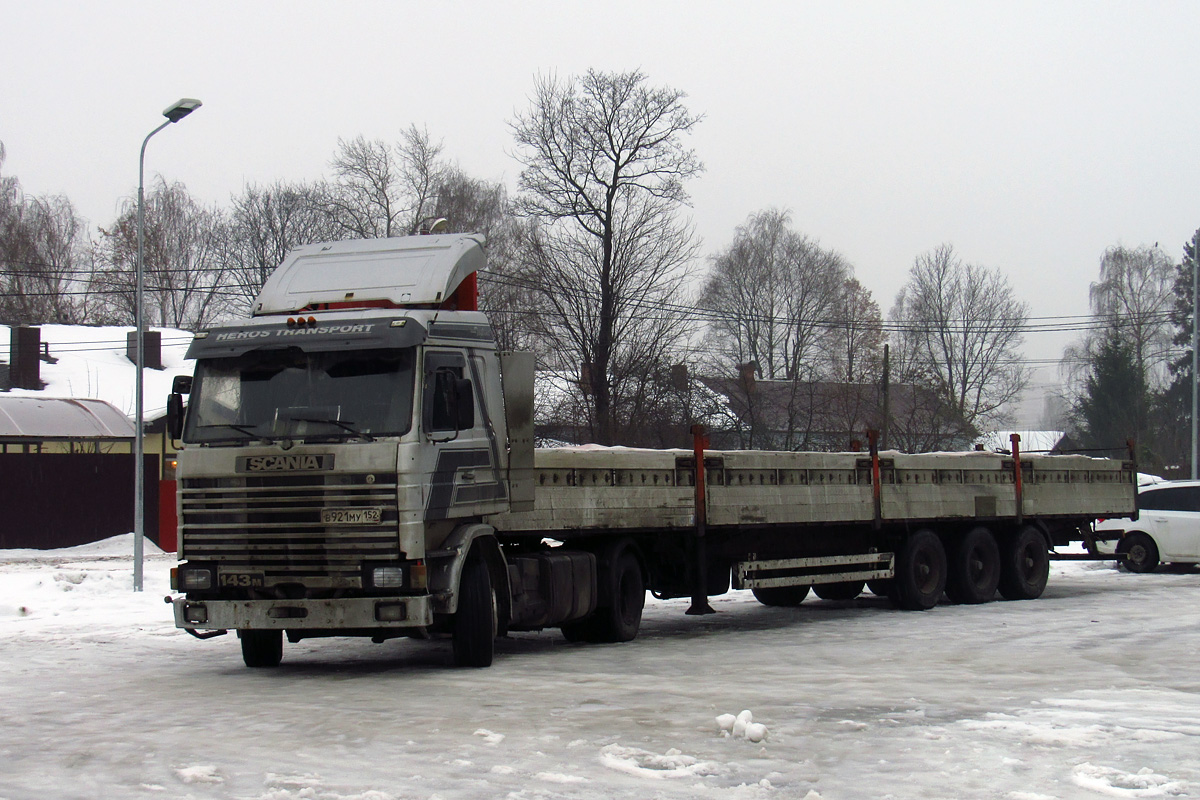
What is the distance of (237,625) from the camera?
10.7m

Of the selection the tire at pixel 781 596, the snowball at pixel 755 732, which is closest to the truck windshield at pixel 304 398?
the snowball at pixel 755 732

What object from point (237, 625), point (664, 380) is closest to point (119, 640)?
point (237, 625)

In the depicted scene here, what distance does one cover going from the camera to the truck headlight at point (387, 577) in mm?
10359

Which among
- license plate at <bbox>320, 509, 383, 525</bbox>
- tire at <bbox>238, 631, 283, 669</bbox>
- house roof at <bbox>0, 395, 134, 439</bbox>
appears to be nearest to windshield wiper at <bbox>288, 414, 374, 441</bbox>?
license plate at <bbox>320, 509, 383, 525</bbox>

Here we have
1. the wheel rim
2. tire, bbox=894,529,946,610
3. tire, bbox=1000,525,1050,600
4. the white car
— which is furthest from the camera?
the white car

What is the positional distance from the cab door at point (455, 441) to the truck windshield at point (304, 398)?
243 mm

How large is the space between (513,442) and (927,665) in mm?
4138

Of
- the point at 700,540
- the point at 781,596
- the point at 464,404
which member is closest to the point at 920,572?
the point at 781,596

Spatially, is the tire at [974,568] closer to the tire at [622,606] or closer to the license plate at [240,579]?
the tire at [622,606]

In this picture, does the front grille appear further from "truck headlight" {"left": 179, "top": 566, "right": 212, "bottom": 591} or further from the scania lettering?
"truck headlight" {"left": 179, "top": 566, "right": 212, "bottom": 591}

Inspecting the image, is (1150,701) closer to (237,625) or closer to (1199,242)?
(237,625)

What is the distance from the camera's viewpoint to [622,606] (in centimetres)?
1361

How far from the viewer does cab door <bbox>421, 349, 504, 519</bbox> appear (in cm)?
1070

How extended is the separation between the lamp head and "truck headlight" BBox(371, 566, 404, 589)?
1098cm
